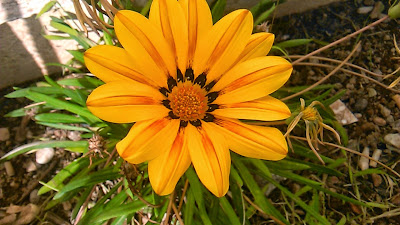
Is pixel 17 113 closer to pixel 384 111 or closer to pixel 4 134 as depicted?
pixel 4 134

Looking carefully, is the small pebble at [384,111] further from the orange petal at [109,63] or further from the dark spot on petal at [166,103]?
the orange petal at [109,63]

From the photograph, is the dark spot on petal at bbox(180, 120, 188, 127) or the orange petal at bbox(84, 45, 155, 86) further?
the dark spot on petal at bbox(180, 120, 188, 127)

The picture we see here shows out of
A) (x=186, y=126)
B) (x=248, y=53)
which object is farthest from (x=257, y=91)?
(x=186, y=126)

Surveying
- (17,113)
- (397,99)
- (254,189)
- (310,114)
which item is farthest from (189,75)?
(397,99)

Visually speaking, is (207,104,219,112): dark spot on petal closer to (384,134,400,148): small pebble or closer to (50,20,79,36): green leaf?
(50,20,79,36): green leaf

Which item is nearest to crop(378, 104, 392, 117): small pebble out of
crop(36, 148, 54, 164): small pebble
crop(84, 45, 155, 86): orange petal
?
crop(84, 45, 155, 86): orange petal

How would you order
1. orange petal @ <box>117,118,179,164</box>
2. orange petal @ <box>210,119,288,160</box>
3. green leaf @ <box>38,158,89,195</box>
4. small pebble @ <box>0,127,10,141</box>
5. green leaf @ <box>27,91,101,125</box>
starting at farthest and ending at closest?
1. small pebble @ <box>0,127,10,141</box>
2. green leaf @ <box>38,158,89,195</box>
3. green leaf @ <box>27,91,101,125</box>
4. orange petal @ <box>210,119,288,160</box>
5. orange petal @ <box>117,118,179,164</box>

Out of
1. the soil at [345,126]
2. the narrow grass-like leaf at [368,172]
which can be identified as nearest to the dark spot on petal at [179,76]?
the soil at [345,126]
